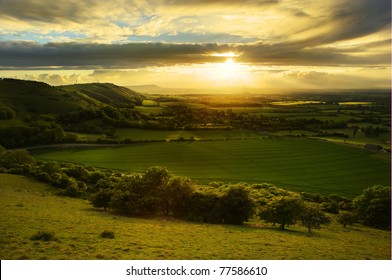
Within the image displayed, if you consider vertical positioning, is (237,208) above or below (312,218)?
above

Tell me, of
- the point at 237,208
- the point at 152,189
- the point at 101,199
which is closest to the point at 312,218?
the point at 237,208

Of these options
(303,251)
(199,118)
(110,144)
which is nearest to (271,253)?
(303,251)

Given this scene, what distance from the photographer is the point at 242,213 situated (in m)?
34.0

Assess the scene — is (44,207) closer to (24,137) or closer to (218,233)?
(218,233)

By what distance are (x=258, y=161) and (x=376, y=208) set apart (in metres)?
38.9

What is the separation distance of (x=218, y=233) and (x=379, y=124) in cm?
8873

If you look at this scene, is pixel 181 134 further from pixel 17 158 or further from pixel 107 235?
pixel 107 235

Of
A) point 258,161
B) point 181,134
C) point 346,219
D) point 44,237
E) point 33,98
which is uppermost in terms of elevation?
point 33,98

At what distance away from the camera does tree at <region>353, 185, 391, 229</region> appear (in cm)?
4000

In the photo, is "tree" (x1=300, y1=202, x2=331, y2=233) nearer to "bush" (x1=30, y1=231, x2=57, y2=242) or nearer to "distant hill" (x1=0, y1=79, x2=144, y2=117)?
"bush" (x1=30, y1=231, x2=57, y2=242)

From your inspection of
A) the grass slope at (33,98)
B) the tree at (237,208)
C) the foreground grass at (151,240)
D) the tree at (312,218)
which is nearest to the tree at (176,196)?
the foreground grass at (151,240)

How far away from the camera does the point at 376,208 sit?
4056 cm

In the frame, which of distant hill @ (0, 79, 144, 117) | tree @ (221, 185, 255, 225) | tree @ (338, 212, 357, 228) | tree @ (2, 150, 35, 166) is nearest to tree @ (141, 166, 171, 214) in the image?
tree @ (221, 185, 255, 225)
